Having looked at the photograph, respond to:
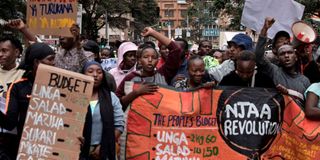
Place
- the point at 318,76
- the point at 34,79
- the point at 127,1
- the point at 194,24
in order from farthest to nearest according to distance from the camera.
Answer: the point at 194,24, the point at 127,1, the point at 318,76, the point at 34,79

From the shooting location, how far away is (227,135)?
492cm

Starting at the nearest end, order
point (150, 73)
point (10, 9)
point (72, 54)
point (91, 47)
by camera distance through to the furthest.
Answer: point (150, 73)
point (72, 54)
point (91, 47)
point (10, 9)

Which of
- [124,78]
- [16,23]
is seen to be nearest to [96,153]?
[124,78]

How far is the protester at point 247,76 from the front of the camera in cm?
481

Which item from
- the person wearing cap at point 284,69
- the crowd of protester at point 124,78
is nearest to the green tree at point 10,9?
the crowd of protester at point 124,78

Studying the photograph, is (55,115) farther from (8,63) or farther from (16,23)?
(16,23)

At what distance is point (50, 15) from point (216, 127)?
8.58 feet

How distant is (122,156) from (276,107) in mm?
1560

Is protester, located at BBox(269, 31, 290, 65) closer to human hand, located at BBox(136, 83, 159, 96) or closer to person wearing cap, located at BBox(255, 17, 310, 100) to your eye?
person wearing cap, located at BBox(255, 17, 310, 100)

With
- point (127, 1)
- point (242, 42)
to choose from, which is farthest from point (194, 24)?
point (242, 42)

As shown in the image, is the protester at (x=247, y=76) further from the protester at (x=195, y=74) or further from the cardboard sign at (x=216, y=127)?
the protester at (x=195, y=74)

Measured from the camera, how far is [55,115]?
13.6 ft

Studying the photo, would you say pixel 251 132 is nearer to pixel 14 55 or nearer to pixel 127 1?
pixel 14 55

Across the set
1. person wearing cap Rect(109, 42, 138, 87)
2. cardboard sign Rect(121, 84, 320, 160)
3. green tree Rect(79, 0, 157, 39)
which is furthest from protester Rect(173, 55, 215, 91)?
green tree Rect(79, 0, 157, 39)
